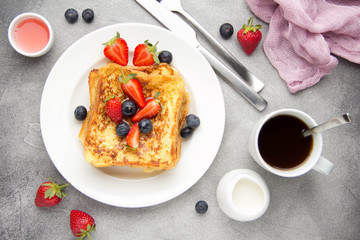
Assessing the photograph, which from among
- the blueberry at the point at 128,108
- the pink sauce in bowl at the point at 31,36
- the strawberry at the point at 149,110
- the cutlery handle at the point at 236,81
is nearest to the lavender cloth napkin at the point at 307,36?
the cutlery handle at the point at 236,81

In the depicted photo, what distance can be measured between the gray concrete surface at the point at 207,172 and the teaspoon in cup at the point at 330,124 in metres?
0.30

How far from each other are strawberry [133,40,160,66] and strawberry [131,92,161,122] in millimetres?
196

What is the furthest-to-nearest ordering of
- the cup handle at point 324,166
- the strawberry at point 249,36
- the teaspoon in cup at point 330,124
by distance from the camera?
the strawberry at point 249,36 < the cup handle at point 324,166 < the teaspoon in cup at point 330,124

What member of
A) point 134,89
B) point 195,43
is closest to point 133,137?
point 134,89

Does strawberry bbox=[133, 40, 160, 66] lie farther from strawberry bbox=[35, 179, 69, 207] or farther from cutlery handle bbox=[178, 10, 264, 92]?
strawberry bbox=[35, 179, 69, 207]

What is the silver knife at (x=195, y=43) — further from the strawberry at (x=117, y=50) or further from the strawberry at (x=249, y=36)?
the strawberry at (x=117, y=50)

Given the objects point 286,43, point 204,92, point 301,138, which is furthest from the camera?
point 286,43

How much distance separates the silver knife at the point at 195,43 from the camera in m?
1.72

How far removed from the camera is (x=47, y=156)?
176 cm

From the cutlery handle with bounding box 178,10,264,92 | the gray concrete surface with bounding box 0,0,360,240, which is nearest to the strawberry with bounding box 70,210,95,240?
the gray concrete surface with bounding box 0,0,360,240

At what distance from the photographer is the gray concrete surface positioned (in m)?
1.75

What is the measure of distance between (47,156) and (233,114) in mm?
1014

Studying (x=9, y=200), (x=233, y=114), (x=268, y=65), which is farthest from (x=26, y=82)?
(x=268, y=65)

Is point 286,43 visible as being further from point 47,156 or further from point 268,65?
point 47,156
